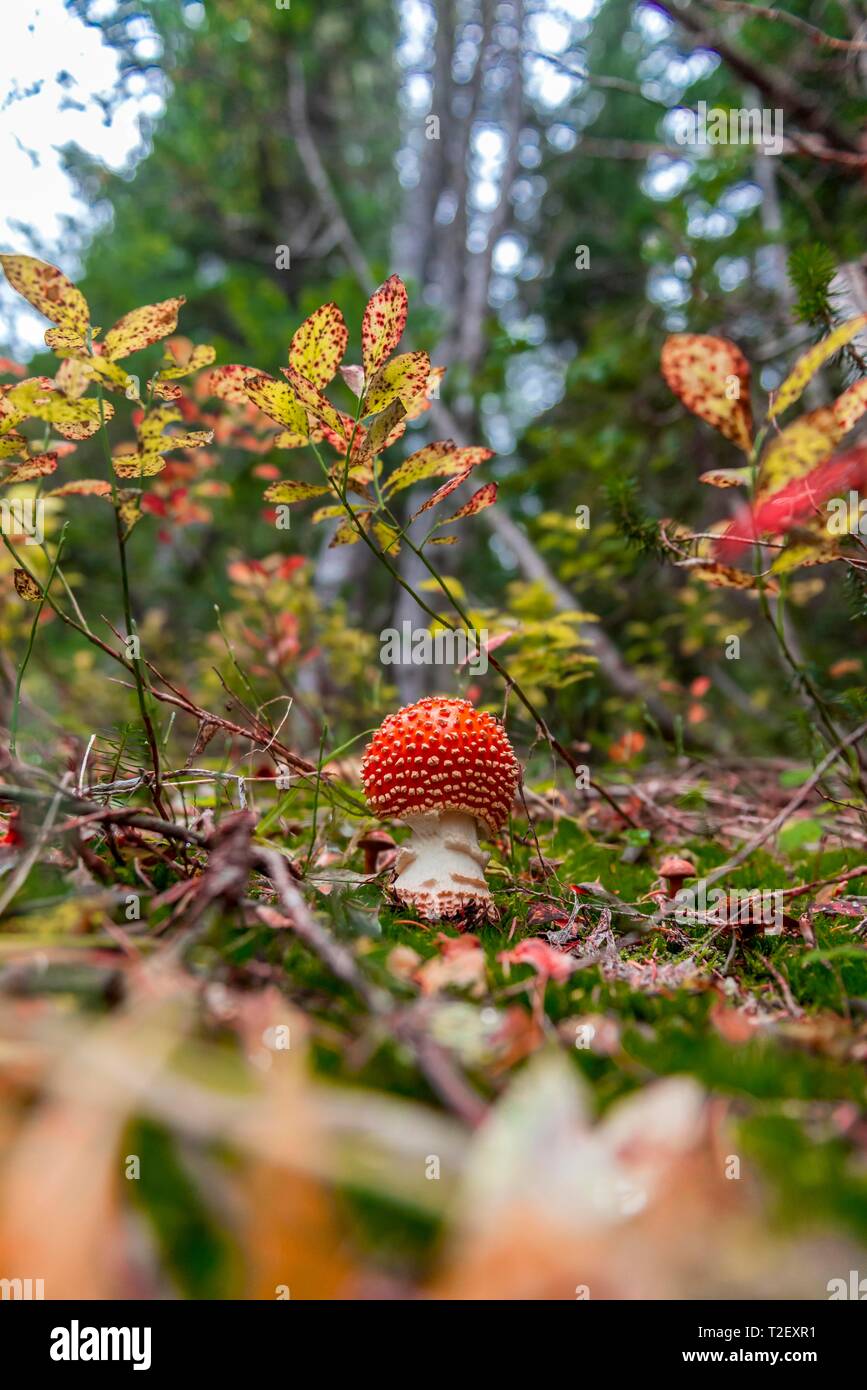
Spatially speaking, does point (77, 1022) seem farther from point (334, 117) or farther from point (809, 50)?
point (334, 117)

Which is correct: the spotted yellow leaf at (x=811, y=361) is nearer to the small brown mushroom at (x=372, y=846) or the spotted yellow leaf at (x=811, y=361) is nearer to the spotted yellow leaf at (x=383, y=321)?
the spotted yellow leaf at (x=383, y=321)

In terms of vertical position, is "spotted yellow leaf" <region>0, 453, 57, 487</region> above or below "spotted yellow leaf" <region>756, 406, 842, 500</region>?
above

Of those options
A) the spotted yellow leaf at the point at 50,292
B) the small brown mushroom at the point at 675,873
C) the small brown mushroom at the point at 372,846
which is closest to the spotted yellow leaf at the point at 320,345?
the spotted yellow leaf at the point at 50,292

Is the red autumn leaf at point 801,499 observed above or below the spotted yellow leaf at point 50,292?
below

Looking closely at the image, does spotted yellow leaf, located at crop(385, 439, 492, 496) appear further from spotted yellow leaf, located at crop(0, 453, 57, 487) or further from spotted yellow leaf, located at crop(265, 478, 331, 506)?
spotted yellow leaf, located at crop(0, 453, 57, 487)

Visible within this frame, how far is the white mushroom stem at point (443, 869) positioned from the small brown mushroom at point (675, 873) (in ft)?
1.35

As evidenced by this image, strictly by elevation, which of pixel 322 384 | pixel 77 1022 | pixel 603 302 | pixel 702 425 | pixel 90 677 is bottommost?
pixel 77 1022

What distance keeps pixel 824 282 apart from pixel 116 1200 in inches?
77.7

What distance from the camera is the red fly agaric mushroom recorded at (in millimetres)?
1706

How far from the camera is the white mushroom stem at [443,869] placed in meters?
1.68

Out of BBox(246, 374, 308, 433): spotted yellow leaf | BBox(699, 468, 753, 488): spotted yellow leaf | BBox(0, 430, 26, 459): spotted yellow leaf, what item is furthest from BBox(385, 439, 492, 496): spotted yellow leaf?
BBox(0, 430, 26, 459): spotted yellow leaf

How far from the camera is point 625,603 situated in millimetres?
4609

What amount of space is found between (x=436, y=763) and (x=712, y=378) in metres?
0.90

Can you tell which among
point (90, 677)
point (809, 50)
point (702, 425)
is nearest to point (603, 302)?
point (809, 50)
